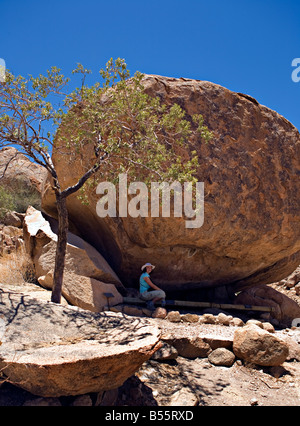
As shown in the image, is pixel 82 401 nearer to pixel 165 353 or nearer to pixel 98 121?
pixel 165 353

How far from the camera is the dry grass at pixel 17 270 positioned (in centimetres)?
660

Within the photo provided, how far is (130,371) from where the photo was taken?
132 inches

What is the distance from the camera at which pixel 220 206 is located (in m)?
7.07

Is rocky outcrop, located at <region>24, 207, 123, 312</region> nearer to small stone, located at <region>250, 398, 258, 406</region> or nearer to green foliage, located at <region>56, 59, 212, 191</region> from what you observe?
green foliage, located at <region>56, 59, 212, 191</region>

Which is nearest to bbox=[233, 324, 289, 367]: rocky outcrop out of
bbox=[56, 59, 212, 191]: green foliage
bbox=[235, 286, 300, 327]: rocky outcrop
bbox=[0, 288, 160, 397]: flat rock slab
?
bbox=[0, 288, 160, 397]: flat rock slab

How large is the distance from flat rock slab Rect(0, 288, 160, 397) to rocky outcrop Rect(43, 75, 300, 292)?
304 centimetres

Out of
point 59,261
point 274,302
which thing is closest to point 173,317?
point 59,261

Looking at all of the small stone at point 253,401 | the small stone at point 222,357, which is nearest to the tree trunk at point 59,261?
the small stone at point 222,357

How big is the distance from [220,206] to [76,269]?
3031mm

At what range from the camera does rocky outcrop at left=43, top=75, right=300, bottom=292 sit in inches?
277

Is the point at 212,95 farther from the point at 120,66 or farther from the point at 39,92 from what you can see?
the point at 39,92

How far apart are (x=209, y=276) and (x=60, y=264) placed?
3.95 m

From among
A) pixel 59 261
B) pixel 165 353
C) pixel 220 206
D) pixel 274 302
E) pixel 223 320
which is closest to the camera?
pixel 165 353

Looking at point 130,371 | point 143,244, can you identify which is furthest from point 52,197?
point 130,371
